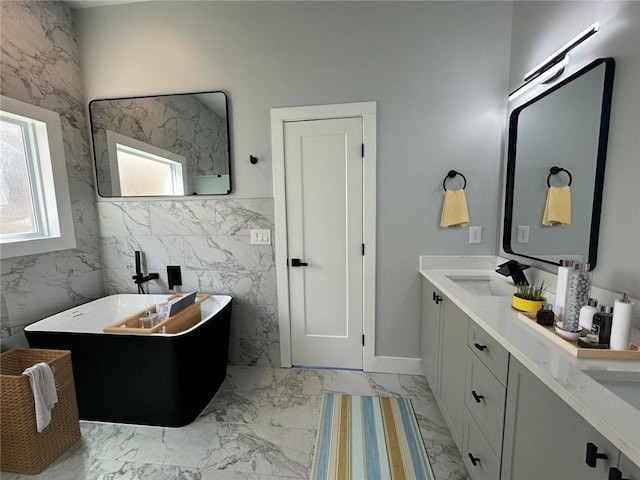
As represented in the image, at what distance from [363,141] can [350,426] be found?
207cm

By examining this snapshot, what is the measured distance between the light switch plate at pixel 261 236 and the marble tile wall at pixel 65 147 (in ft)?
5.01

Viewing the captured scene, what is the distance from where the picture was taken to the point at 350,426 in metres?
1.78

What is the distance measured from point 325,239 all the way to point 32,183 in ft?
7.72

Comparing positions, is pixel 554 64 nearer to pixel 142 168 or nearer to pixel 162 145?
pixel 162 145

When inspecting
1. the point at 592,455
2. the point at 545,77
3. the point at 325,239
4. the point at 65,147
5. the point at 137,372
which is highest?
the point at 545,77

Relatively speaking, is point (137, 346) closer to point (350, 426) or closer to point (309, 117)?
point (350, 426)

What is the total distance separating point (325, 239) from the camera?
231 cm

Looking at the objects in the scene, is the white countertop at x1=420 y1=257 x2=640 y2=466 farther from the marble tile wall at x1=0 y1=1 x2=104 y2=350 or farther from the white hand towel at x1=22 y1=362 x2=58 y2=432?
the marble tile wall at x1=0 y1=1 x2=104 y2=350

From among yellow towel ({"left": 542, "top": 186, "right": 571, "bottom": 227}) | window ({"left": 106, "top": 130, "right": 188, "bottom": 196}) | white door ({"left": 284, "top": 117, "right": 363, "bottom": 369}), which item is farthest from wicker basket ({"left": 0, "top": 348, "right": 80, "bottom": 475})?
yellow towel ({"left": 542, "top": 186, "right": 571, "bottom": 227})

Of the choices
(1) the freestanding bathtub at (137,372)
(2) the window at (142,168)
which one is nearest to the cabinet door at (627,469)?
(1) the freestanding bathtub at (137,372)

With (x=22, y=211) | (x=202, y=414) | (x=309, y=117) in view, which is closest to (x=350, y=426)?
(x=202, y=414)

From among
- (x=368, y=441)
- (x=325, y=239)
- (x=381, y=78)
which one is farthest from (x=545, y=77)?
(x=368, y=441)

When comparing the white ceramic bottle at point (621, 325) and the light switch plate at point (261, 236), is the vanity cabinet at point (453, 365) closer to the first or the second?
the white ceramic bottle at point (621, 325)

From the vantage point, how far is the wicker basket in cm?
145
